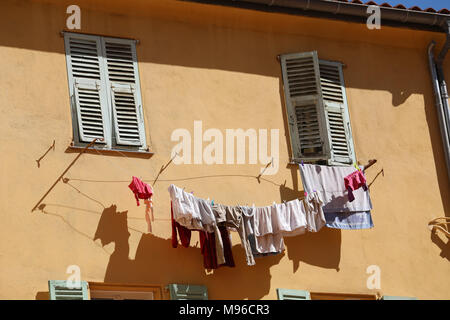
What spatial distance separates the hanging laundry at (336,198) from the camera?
15.1 m

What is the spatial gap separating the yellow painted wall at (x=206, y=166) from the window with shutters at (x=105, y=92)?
5.2 inches

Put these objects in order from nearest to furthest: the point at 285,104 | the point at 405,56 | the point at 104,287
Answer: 1. the point at 104,287
2. the point at 285,104
3. the point at 405,56

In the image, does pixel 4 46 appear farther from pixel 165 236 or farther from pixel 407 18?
pixel 407 18

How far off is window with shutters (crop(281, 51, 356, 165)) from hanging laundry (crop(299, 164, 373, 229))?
0.27 m

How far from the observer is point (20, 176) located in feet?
45.2

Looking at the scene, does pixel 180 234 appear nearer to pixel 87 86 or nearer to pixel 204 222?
pixel 204 222

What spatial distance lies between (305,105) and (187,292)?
3.47 metres

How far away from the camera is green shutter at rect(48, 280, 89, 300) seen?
13148 millimetres

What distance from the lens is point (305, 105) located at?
15.9m

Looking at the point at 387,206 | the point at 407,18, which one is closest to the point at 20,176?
the point at 387,206

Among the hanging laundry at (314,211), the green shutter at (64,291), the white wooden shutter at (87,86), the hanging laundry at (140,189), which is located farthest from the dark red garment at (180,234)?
the hanging laundry at (314,211)

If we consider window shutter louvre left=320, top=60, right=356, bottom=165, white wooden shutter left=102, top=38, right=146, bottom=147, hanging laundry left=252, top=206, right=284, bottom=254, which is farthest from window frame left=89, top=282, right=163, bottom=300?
window shutter louvre left=320, top=60, right=356, bottom=165

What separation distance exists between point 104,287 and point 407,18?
6.11 meters

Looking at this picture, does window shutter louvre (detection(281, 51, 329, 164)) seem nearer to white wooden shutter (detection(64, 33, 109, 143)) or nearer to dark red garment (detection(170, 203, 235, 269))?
dark red garment (detection(170, 203, 235, 269))
